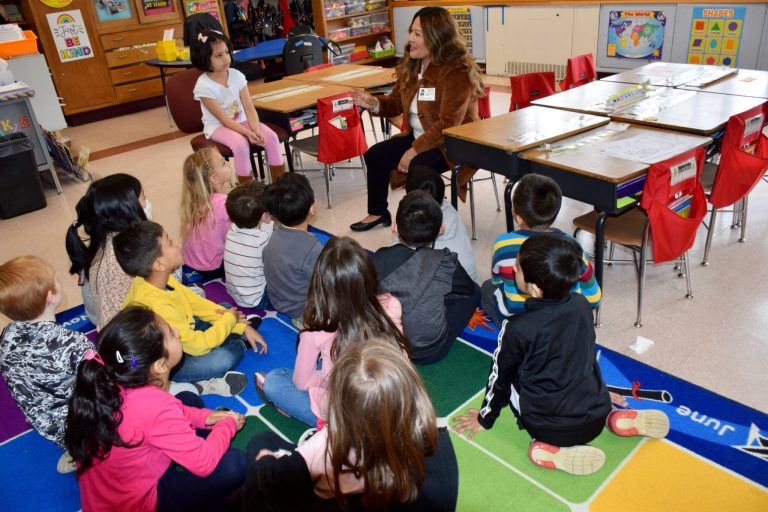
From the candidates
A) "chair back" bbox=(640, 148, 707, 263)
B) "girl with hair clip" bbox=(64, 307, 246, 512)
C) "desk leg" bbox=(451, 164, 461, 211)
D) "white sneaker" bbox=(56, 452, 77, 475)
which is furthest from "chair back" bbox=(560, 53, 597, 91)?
"white sneaker" bbox=(56, 452, 77, 475)

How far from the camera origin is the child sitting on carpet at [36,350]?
1.76m

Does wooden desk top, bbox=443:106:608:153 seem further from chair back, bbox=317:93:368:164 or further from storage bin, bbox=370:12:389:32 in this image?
storage bin, bbox=370:12:389:32

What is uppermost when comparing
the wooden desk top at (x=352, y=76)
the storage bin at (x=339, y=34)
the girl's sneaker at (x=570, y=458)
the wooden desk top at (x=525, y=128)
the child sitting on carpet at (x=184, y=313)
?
the storage bin at (x=339, y=34)

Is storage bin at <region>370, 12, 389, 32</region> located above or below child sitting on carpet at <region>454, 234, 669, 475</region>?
above

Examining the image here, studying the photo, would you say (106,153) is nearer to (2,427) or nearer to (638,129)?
(2,427)

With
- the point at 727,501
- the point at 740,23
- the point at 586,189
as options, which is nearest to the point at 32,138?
the point at 586,189

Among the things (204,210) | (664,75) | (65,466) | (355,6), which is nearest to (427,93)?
(204,210)

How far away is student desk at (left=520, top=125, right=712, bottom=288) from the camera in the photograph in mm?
2340

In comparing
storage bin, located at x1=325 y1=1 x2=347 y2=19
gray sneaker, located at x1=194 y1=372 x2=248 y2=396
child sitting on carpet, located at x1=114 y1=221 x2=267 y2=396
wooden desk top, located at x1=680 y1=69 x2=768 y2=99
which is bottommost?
gray sneaker, located at x1=194 y1=372 x2=248 y2=396

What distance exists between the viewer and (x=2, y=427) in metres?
2.32

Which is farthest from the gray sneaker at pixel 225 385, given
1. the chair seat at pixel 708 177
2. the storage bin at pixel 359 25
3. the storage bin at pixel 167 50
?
the storage bin at pixel 359 25

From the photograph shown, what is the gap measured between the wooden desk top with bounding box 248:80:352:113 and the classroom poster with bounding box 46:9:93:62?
3.50 metres

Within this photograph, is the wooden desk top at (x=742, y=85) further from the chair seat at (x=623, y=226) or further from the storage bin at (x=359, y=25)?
the storage bin at (x=359, y=25)

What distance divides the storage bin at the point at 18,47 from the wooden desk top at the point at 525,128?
14.2ft
